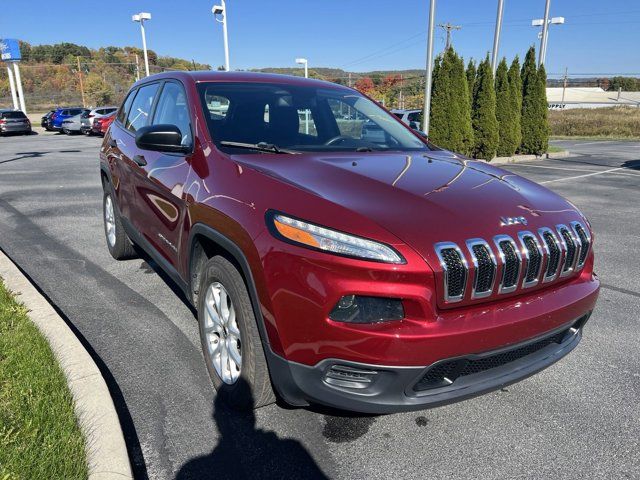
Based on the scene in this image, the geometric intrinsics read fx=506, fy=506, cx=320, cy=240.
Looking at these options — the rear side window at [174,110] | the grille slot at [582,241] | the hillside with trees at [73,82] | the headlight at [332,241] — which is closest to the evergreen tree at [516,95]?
the rear side window at [174,110]

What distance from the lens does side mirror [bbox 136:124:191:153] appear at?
3027mm

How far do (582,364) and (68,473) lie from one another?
3012 millimetres

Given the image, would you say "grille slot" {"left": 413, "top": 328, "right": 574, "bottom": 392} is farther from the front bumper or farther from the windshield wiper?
the windshield wiper

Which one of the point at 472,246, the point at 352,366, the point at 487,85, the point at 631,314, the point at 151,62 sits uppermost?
the point at 151,62

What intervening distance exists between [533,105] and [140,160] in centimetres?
1720

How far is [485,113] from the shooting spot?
53.3ft

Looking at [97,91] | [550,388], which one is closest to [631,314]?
[550,388]

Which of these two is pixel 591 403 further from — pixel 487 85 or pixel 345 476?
pixel 487 85

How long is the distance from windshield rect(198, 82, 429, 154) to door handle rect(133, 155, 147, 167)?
0.81 meters

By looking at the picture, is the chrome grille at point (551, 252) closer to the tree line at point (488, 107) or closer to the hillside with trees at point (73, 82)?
the tree line at point (488, 107)

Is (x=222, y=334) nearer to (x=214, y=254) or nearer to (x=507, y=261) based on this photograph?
(x=214, y=254)

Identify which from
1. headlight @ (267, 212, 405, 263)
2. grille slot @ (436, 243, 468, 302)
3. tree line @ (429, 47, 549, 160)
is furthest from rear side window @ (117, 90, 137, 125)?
tree line @ (429, 47, 549, 160)

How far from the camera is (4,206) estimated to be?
8.27 m

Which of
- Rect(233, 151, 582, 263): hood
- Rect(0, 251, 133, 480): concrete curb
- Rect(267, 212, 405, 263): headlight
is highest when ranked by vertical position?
Rect(233, 151, 582, 263): hood
